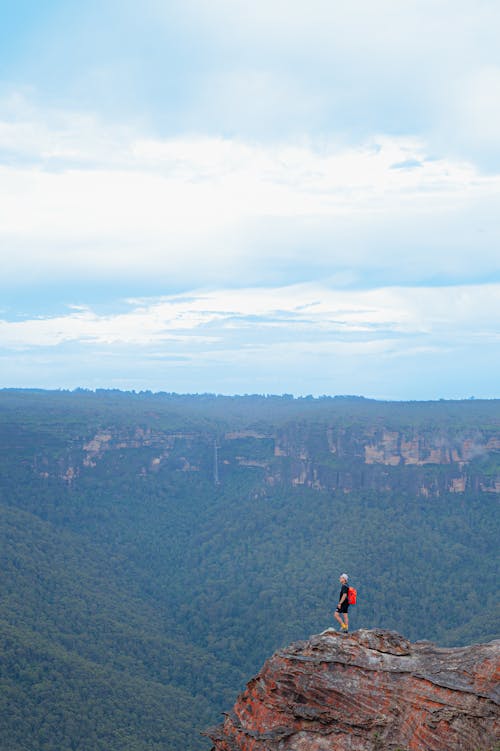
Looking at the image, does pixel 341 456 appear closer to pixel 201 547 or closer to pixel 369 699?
pixel 201 547

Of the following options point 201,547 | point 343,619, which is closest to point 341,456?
point 201,547

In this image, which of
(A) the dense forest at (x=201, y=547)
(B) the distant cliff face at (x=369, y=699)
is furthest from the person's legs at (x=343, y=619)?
(A) the dense forest at (x=201, y=547)

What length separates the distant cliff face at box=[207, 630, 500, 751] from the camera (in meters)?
18.0

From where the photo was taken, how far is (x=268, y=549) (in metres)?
118

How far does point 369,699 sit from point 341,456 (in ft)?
363

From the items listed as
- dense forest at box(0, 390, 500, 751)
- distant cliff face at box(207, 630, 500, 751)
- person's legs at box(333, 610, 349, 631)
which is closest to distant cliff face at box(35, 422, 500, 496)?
dense forest at box(0, 390, 500, 751)

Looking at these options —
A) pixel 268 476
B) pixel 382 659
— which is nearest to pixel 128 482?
pixel 268 476

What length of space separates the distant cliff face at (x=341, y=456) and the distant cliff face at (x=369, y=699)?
104 meters

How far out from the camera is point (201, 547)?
12644 centimetres

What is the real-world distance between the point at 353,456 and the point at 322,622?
43126 mm

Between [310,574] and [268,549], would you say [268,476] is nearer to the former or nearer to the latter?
[268,549]

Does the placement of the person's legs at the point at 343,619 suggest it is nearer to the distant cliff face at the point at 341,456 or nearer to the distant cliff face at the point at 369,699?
the distant cliff face at the point at 369,699

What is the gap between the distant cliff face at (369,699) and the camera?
18.0 metres

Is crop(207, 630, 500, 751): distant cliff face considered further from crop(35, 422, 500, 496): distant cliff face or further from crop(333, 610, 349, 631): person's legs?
crop(35, 422, 500, 496): distant cliff face
